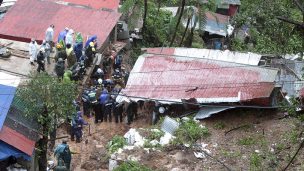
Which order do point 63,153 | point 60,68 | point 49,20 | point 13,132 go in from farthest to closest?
1. point 49,20
2. point 60,68
3. point 63,153
4. point 13,132

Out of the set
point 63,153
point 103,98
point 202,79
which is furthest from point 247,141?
point 63,153

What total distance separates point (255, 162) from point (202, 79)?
5044 millimetres

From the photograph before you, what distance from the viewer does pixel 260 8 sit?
3181cm

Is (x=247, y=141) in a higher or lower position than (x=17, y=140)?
lower

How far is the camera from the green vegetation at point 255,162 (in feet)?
54.5

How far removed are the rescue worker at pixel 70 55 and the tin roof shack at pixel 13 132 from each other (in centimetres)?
423

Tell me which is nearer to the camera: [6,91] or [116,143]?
[6,91]

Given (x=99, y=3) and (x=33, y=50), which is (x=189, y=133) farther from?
(x=99, y=3)

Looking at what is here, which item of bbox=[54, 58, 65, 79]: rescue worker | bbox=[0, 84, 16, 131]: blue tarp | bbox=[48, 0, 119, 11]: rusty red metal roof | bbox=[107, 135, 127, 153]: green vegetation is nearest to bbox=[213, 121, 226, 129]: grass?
bbox=[107, 135, 127, 153]: green vegetation

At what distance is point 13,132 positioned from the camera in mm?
16219

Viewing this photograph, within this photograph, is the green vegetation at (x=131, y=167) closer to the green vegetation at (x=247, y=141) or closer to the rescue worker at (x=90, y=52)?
the green vegetation at (x=247, y=141)

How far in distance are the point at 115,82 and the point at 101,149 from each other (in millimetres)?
4628

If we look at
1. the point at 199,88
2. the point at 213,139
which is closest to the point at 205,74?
the point at 199,88

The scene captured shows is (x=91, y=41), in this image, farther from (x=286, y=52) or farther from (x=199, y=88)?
(x=286, y=52)
